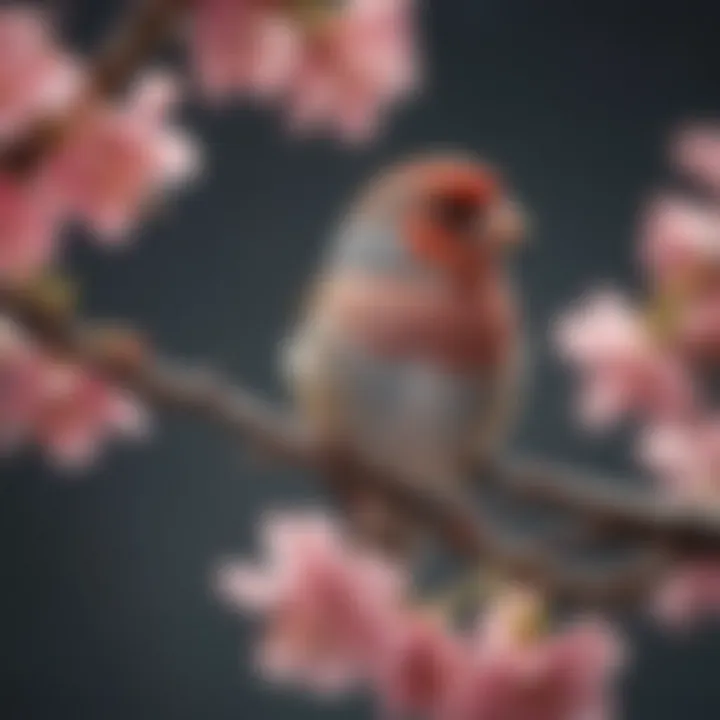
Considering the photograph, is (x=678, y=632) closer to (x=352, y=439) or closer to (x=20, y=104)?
(x=352, y=439)

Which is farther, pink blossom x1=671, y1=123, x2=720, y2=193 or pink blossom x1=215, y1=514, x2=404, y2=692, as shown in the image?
pink blossom x1=671, y1=123, x2=720, y2=193

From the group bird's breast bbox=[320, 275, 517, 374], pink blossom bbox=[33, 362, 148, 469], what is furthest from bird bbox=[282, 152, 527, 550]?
pink blossom bbox=[33, 362, 148, 469]

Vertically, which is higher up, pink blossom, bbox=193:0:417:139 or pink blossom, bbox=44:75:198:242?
pink blossom, bbox=193:0:417:139

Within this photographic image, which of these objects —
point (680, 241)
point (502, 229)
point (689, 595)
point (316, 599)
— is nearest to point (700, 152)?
point (680, 241)

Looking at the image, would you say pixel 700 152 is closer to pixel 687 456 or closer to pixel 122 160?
pixel 687 456

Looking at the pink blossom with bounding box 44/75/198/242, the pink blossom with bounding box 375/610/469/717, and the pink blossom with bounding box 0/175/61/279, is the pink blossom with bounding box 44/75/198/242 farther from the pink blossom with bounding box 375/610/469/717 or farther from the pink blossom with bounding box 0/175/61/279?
the pink blossom with bounding box 375/610/469/717

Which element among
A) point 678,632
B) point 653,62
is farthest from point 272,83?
point 678,632
